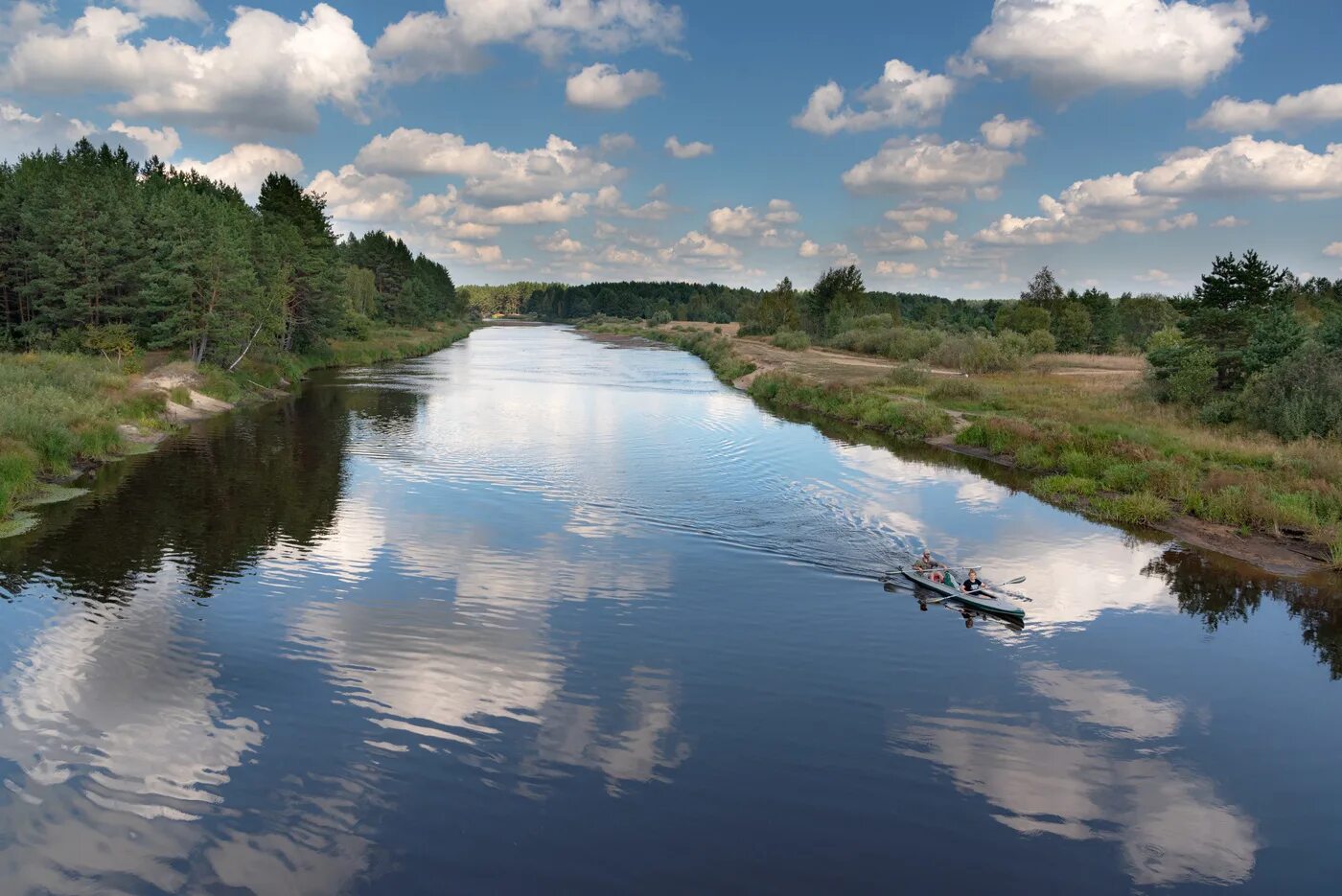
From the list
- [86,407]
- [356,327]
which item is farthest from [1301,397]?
[356,327]

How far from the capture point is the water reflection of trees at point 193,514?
22.9 metres

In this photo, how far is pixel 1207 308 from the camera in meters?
48.9

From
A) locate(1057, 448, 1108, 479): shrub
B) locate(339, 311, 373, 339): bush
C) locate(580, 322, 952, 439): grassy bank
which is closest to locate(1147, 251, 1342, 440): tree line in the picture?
locate(1057, 448, 1108, 479): shrub

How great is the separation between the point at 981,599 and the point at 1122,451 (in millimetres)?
18783

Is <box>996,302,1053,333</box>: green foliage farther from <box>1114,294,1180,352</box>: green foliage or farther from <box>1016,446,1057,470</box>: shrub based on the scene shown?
<box>1016,446,1057,470</box>: shrub

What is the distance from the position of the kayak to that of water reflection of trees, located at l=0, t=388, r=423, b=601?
1919cm

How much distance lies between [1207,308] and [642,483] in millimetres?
37489

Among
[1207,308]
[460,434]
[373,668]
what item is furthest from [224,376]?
[1207,308]

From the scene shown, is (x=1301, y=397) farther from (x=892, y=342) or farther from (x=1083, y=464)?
(x=892, y=342)

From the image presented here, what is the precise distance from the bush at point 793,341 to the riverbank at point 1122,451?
47.8 m

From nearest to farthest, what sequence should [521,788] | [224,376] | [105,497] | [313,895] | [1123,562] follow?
[313,895] → [521,788] → [1123,562] → [105,497] → [224,376]

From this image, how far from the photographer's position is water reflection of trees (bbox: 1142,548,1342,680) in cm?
2103

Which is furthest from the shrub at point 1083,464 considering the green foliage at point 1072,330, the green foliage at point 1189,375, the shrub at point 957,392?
A: the green foliage at point 1072,330

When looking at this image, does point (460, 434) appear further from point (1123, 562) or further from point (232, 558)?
point (1123, 562)
